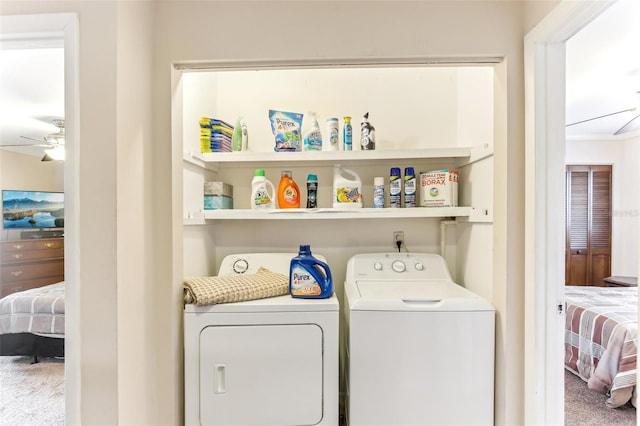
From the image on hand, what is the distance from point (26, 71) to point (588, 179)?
6089 millimetres

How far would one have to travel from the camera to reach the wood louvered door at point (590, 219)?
15.7ft

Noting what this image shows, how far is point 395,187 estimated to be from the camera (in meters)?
2.09

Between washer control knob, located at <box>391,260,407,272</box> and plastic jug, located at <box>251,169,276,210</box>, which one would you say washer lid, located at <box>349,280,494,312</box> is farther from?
plastic jug, located at <box>251,169,276,210</box>

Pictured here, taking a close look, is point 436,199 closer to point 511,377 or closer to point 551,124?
point 551,124

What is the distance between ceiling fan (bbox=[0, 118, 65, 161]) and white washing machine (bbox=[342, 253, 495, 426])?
1430mm

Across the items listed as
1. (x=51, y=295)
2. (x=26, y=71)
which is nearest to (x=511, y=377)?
(x=51, y=295)

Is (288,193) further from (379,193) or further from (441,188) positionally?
(441,188)

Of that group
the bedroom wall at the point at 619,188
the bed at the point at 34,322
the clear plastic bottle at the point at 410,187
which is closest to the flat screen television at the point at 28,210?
the bed at the point at 34,322

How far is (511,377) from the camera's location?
5.01ft

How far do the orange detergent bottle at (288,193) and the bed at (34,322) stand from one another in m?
1.16

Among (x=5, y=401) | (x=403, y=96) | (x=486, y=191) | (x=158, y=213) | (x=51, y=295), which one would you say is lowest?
(x=5, y=401)

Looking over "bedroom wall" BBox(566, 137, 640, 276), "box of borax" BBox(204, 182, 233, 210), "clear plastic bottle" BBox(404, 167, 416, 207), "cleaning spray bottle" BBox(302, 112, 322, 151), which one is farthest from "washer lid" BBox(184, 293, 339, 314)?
"bedroom wall" BBox(566, 137, 640, 276)

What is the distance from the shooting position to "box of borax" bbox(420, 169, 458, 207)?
199 cm

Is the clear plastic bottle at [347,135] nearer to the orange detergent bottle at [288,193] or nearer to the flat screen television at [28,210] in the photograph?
the orange detergent bottle at [288,193]
